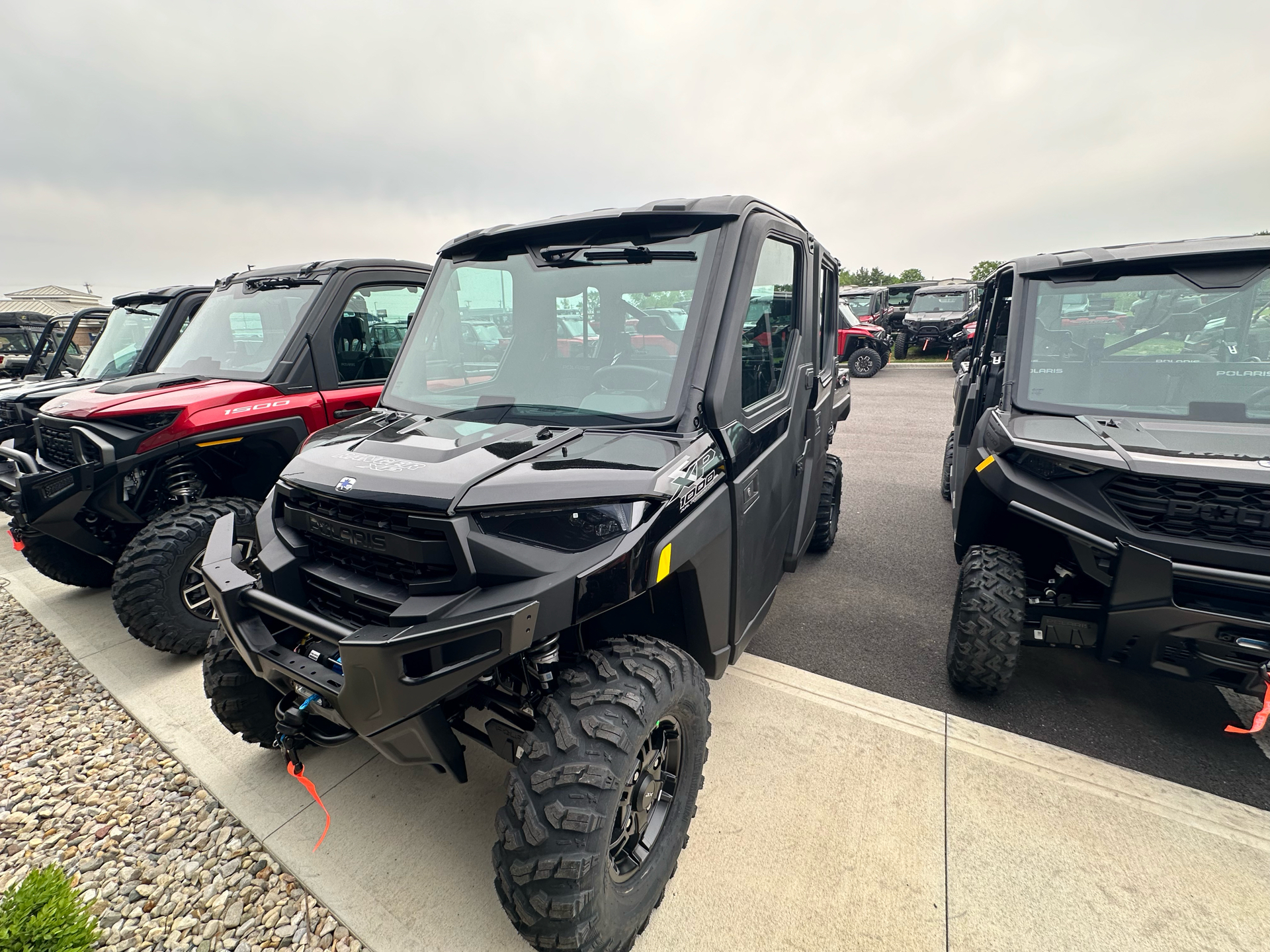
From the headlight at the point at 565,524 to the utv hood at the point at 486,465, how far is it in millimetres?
44

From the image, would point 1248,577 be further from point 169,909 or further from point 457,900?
point 169,909

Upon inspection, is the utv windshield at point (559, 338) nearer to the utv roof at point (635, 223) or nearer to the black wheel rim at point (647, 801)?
the utv roof at point (635, 223)

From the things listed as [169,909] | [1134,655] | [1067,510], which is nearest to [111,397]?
[169,909]

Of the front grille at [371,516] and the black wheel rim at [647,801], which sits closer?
the front grille at [371,516]

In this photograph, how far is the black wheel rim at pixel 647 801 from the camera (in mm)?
1852

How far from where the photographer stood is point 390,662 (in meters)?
1.48

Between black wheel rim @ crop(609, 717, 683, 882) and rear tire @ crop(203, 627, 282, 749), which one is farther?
rear tire @ crop(203, 627, 282, 749)

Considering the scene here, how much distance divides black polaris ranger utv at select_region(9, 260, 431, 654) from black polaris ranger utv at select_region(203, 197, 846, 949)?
2.74 ft

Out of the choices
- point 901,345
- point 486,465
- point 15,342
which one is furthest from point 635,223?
point 901,345

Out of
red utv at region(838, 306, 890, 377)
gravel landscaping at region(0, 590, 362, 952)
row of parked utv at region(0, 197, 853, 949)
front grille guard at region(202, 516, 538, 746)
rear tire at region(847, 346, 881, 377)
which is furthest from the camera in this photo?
rear tire at region(847, 346, 881, 377)

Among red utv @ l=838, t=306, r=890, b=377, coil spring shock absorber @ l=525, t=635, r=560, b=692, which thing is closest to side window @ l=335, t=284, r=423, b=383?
coil spring shock absorber @ l=525, t=635, r=560, b=692

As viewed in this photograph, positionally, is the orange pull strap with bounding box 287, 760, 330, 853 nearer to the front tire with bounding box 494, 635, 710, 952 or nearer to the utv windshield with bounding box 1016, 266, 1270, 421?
the front tire with bounding box 494, 635, 710, 952

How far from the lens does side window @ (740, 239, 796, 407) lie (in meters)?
2.36

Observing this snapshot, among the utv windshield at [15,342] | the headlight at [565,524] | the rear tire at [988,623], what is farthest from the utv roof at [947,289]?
the utv windshield at [15,342]
